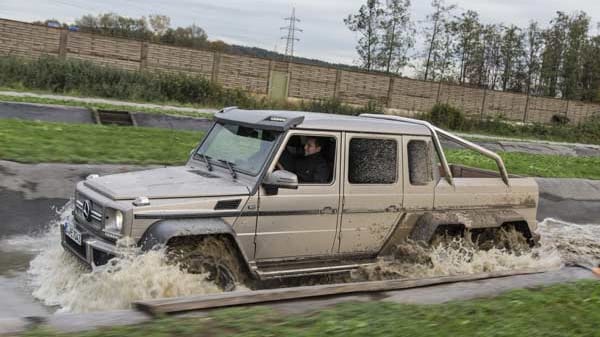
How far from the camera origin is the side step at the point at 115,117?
16617mm

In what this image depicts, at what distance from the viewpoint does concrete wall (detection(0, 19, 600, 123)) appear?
29062 millimetres

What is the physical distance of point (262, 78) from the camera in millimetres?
33562

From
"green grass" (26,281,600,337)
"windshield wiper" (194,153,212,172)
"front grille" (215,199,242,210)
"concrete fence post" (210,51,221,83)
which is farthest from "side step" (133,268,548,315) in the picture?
"concrete fence post" (210,51,221,83)

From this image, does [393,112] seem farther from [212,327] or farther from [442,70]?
[212,327]

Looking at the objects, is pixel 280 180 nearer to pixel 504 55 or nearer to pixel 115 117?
pixel 115 117

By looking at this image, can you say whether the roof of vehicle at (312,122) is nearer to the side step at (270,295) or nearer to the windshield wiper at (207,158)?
the windshield wiper at (207,158)

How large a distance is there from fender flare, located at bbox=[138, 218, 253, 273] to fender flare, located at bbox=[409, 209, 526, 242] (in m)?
2.17

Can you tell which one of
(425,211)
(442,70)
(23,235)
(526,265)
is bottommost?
(23,235)

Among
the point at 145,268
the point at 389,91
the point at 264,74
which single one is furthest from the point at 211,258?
the point at 389,91

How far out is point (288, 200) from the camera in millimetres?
6570

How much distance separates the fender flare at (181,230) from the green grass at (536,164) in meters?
11.5

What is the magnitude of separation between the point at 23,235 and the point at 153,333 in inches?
206

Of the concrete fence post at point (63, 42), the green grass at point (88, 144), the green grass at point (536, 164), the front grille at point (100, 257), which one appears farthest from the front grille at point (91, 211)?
the concrete fence post at point (63, 42)

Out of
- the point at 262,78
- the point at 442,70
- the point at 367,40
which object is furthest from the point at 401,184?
the point at 442,70
